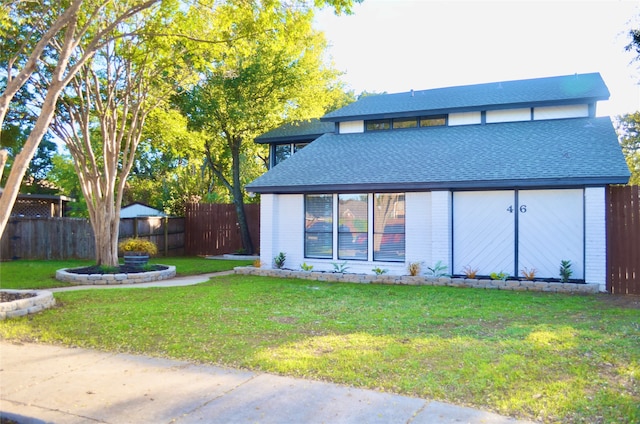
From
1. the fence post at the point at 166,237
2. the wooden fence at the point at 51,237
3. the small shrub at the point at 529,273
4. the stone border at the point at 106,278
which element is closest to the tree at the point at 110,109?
the stone border at the point at 106,278

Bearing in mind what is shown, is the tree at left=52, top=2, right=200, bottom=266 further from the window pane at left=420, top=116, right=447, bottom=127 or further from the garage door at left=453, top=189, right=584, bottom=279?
the garage door at left=453, top=189, right=584, bottom=279

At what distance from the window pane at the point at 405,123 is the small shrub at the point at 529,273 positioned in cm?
666

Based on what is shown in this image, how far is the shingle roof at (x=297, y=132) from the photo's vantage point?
1969 cm

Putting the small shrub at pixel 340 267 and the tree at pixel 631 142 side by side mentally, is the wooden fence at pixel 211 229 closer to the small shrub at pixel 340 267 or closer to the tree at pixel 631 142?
the small shrub at pixel 340 267

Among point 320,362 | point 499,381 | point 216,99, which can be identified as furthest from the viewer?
point 216,99

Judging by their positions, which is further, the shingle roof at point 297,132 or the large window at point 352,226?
the shingle roof at point 297,132

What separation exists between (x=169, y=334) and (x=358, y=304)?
371 centimetres

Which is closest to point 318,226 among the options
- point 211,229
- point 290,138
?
point 290,138

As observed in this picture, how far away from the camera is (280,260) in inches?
573

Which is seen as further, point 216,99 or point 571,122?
point 216,99

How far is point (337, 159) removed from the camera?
611 inches

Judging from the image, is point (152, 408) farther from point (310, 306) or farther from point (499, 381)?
point (310, 306)

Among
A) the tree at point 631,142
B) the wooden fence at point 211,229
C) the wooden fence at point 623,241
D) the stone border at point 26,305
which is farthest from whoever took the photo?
the tree at point 631,142

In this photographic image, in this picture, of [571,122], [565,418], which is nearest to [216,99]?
[571,122]
